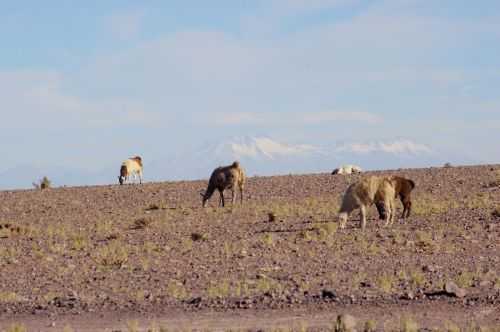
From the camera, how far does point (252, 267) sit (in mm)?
20266

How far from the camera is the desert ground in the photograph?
14.9 m

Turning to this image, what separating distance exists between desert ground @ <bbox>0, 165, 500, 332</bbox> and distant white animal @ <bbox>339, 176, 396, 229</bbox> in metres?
0.43

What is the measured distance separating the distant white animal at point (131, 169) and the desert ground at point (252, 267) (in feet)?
47.1

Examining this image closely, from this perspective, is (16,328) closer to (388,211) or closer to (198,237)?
(198,237)

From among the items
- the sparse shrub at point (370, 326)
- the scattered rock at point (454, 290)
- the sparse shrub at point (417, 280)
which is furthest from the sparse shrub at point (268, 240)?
the sparse shrub at point (370, 326)

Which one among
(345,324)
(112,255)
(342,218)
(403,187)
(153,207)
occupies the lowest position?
(345,324)

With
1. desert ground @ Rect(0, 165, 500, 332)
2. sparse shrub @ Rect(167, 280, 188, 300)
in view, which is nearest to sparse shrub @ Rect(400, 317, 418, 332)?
desert ground @ Rect(0, 165, 500, 332)

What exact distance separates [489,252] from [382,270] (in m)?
3.67

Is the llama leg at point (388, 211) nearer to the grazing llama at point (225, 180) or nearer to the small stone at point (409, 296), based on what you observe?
the small stone at point (409, 296)

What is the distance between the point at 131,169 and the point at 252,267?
33.3 m

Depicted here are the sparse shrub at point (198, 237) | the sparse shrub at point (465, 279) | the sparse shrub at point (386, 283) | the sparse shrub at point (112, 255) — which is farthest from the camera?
the sparse shrub at point (198, 237)

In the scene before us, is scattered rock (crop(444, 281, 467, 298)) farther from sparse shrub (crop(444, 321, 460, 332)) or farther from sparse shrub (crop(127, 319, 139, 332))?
sparse shrub (crop(127, 319, 139, 332))

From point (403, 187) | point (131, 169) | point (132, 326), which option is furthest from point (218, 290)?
point (131, 169)

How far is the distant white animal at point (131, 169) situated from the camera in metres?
51.8
